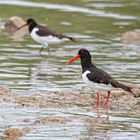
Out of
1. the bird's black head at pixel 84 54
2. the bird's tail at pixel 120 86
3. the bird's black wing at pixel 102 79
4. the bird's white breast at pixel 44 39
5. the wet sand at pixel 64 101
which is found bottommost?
the wet sand at pixel 64 101

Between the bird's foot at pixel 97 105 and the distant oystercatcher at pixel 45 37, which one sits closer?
the bird's foot at pixel 97 105

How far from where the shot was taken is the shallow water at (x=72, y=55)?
34.9 ft

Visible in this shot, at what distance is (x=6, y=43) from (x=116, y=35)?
141 inches

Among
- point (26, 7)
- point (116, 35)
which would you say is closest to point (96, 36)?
point (116, 35)

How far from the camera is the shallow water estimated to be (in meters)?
10.6

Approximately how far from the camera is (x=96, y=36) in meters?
20.4

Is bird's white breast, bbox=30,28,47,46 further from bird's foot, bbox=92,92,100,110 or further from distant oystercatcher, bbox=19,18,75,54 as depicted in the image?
bird's foot, bbox=92,92,100,110

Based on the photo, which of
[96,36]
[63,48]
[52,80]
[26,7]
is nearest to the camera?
[52,80]

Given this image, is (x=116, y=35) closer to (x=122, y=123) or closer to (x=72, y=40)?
(x=72, y=40)

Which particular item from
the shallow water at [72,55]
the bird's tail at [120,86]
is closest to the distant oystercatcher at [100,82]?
the bird's tail at [120,86]

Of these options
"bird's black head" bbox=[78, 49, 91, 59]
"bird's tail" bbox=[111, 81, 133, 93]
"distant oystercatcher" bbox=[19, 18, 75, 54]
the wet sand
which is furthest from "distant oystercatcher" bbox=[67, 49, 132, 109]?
"distant oystercatcher" bbox=[19, 18, 75, 54]

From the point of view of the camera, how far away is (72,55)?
18.0m

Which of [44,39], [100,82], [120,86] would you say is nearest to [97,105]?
[100,82]

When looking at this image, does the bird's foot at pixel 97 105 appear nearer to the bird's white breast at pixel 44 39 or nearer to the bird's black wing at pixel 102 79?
the bird's black wing at pixel 102 79
